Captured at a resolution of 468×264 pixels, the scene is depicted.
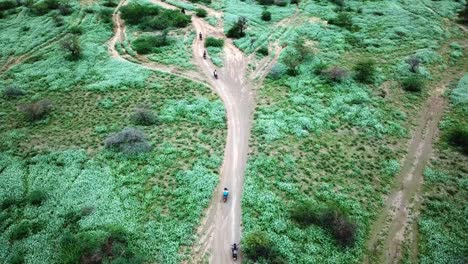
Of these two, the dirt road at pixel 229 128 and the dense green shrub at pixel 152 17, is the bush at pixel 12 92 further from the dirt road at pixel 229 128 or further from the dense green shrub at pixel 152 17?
the dense green shrub at pixel 152 17

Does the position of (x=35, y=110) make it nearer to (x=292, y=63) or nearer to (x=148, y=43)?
(x=148, y=43)

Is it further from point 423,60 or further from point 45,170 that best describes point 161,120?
point 423,60

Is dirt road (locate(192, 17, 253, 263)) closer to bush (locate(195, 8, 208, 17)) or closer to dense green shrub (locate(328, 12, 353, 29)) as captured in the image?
bush (locate(195, 8, 208, 17))

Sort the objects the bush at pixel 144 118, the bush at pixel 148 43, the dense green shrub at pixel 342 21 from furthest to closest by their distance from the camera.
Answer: the dense green shrub at pixel 342 21 → the bush at pixel 148 43 → the bush at pixel 144 118

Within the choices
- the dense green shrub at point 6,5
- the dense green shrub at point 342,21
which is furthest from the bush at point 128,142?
the dense green shrub at point 6,5

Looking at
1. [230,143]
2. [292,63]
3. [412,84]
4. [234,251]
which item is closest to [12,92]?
[230,143]

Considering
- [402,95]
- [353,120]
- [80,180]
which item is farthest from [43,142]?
[402,95]

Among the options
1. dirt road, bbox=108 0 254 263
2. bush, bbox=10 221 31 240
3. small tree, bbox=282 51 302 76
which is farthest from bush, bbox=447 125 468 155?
bush, bbox=10 221 31 240
